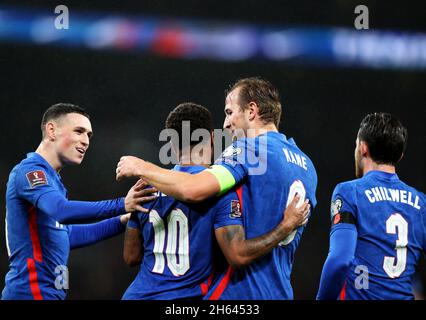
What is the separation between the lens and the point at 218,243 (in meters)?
3.10

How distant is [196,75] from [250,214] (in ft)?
15.3

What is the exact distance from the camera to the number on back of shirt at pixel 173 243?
3084mm

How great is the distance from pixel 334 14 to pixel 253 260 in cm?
574

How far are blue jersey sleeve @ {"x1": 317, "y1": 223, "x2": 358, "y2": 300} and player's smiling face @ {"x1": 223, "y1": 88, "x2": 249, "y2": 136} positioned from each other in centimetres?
79

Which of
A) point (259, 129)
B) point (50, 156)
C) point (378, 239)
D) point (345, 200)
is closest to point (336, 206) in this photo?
point (345, 200)

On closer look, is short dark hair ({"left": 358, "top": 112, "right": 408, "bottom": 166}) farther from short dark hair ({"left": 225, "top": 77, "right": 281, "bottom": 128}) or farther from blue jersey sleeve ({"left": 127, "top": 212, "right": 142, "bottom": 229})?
blue jersey sleeve ({"left": 127, "top": 212, "right": 142, "bottom": 229})

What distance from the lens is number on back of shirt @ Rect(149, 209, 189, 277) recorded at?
10.1 ft

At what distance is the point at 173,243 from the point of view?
10.2 feet

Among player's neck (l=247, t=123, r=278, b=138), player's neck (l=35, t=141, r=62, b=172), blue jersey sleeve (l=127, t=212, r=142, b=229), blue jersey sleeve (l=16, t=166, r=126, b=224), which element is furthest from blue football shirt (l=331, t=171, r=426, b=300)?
player's neck (l=35, t=141, r=62, b=172)

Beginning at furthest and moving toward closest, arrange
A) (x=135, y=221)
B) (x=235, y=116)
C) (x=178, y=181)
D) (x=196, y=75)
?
(x=196, y=75) < (x=235, y=116) < (x=135, y=221) < (x=178, y=181)

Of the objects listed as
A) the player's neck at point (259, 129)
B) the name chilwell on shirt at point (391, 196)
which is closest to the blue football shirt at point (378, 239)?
the name chilwell on shirt at point (391, 196)

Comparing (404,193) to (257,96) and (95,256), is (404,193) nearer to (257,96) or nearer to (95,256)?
(257,96)

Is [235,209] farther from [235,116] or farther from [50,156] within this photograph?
[50,156]
